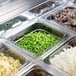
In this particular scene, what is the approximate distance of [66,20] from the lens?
1.99m

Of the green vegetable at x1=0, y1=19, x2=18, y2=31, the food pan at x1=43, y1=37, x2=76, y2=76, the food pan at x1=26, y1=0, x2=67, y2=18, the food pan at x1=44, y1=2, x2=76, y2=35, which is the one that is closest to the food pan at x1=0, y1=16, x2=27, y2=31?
the green vegetable at x1=0, y1=19, x2=18, y2=31

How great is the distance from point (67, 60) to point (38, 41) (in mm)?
391

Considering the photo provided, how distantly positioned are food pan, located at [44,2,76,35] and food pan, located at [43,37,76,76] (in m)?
0.22

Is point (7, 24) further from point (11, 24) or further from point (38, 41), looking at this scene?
point (38, 41)

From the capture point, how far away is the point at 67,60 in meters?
1.48

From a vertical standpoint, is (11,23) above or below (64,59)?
above

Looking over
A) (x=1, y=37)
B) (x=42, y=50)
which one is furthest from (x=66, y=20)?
(x=1, y=37)

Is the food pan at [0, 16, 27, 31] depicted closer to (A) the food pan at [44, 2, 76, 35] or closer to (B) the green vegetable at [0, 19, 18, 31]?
(B) the green vegetable at [0, 19, 18, 31]

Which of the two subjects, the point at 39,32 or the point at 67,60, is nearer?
the point at 67,60

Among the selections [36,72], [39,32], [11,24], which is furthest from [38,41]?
[36,72]

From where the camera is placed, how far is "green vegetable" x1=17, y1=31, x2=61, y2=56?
67.4 inches

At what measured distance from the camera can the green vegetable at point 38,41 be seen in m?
1.71

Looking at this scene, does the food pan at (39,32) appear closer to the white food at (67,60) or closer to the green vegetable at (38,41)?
the green vegetable at (38,41)

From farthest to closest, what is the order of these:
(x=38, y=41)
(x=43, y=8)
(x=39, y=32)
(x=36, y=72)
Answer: (x=43, y=8), (x=39, y=32), (x=38, y=41), (x=36, y=72)
